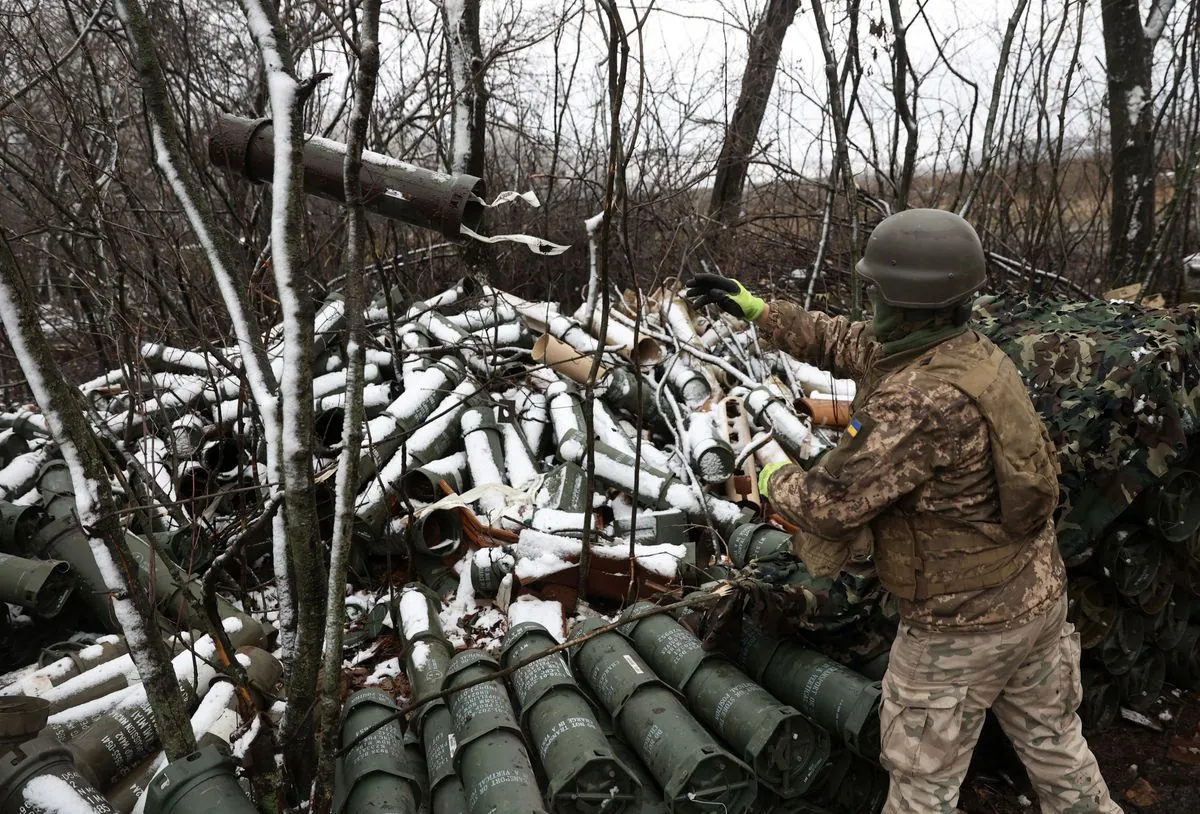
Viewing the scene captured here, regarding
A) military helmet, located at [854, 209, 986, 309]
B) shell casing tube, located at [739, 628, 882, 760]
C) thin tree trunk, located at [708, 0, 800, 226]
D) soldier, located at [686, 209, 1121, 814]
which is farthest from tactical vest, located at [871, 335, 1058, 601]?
thin tree trunk, located at [708, 0, 800, 226]

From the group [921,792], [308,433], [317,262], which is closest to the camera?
[308,433]

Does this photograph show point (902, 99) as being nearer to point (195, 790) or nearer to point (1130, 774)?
point (1130, 774)

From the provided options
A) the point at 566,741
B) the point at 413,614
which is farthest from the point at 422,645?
the point at 566,741

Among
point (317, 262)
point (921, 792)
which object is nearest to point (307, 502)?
point (921, 792)

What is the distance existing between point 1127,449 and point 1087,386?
273 millimetres

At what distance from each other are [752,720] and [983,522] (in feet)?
3.22

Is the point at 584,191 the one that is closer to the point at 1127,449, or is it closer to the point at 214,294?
the point at 214,294

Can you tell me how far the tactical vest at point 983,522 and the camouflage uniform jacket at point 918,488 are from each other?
0.09 ft

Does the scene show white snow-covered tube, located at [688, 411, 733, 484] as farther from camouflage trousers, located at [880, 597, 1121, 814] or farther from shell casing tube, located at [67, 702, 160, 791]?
shell casing tube, located at [67, 702, 160, 791]

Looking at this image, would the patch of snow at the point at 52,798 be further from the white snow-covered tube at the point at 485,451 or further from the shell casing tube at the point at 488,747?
the white snow-covered tube at the point at 485,451

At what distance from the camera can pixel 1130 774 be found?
121 inches

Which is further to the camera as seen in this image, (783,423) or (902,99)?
(902,99)

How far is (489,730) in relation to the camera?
247cm

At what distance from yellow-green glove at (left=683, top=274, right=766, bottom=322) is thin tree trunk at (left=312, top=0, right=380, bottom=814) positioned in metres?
1.44
